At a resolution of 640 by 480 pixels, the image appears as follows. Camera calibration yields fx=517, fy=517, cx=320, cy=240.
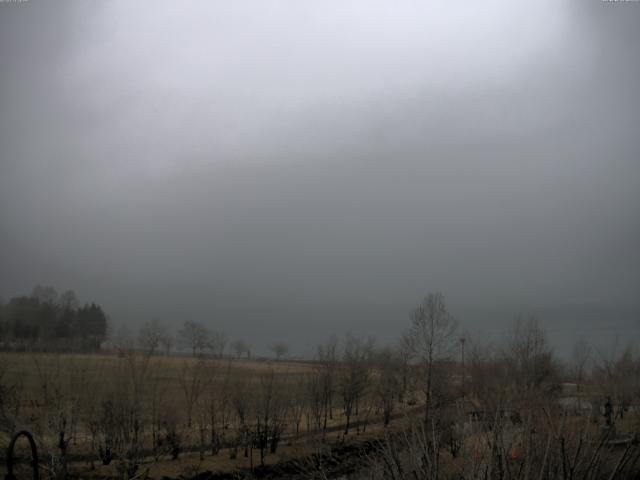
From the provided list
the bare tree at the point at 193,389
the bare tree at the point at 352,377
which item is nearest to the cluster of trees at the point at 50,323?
the bare tree at the point at 193,389

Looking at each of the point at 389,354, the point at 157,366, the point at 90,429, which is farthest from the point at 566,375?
the point at 90,429

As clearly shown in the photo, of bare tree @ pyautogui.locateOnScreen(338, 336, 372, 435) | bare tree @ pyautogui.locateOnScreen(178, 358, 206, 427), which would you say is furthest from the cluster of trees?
bare tree @ pyautogui.locateOnScreen(338, 336, 372, 435)

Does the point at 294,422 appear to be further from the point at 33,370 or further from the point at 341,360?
the point at 33,370

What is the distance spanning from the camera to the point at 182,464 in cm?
3803

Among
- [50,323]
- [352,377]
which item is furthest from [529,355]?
[50,323]

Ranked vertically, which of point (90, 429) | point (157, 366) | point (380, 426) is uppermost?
point (157, 366)

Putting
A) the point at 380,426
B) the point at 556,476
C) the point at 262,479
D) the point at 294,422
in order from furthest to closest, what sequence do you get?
the point at 380,426
the point at 294,422
the point at 262,479
the point at 556,476

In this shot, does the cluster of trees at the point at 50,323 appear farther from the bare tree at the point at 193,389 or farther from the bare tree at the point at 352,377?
the bare tree at the point at 352,377

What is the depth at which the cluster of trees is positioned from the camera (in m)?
52.6

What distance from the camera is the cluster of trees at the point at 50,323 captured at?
2072 inches

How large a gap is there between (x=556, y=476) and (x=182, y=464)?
33.9m

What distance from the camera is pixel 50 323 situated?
69.8 meters

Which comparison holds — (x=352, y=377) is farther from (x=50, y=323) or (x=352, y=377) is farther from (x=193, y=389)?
(x=50, y=323)

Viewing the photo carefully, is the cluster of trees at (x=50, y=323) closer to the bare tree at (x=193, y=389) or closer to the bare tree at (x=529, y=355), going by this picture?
the bare tree at (x=193, y=389)
